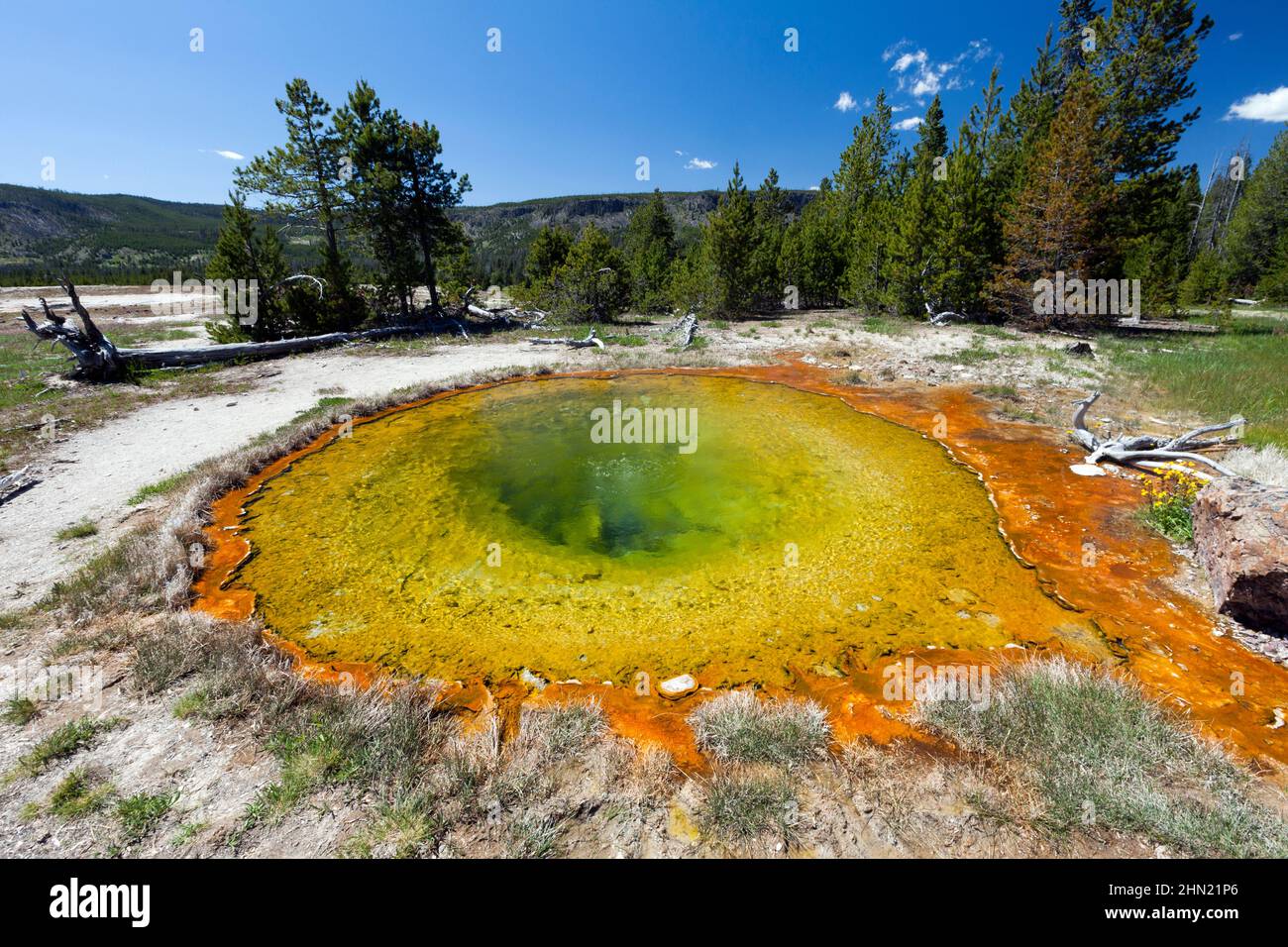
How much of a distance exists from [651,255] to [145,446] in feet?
119

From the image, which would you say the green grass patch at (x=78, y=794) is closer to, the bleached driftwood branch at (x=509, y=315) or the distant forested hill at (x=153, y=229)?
the bleached driftwood branch at (x=509, y=315)

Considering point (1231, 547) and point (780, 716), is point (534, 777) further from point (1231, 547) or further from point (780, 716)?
point (1231, 547)

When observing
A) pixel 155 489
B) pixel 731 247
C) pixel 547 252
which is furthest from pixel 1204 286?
pixel 155 489

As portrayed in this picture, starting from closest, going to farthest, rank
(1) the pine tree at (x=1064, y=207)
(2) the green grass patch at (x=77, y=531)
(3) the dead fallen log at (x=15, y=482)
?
1. (2) the green grass patch at (x=77, y=531)
2. (3) the dead fallen log at (x=15, y=482)
3. (1) the pine tree at (x=1064, y=207)

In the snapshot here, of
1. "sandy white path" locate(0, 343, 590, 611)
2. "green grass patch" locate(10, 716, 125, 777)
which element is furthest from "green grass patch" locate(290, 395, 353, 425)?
"green grass patch" locate(10, 716, 125, 777)

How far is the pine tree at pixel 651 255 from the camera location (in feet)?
113

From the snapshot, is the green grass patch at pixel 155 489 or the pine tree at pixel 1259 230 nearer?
the green grass patch at pixel 155 489

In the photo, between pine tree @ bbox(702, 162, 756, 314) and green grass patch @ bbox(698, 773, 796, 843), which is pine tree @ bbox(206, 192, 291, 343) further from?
green grass patch @ bbox(698, 773, 796, 843)

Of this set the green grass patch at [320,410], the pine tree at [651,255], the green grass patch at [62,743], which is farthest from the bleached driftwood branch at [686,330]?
the green grass patch at [62,743]

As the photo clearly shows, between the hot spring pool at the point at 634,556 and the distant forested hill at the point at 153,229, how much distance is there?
200ft

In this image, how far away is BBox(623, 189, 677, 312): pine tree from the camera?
3438cm

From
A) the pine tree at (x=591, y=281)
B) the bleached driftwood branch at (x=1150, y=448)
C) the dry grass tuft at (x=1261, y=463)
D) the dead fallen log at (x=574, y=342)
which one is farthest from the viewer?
the pine tree at (x=591, y=281)

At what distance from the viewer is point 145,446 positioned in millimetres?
10961
